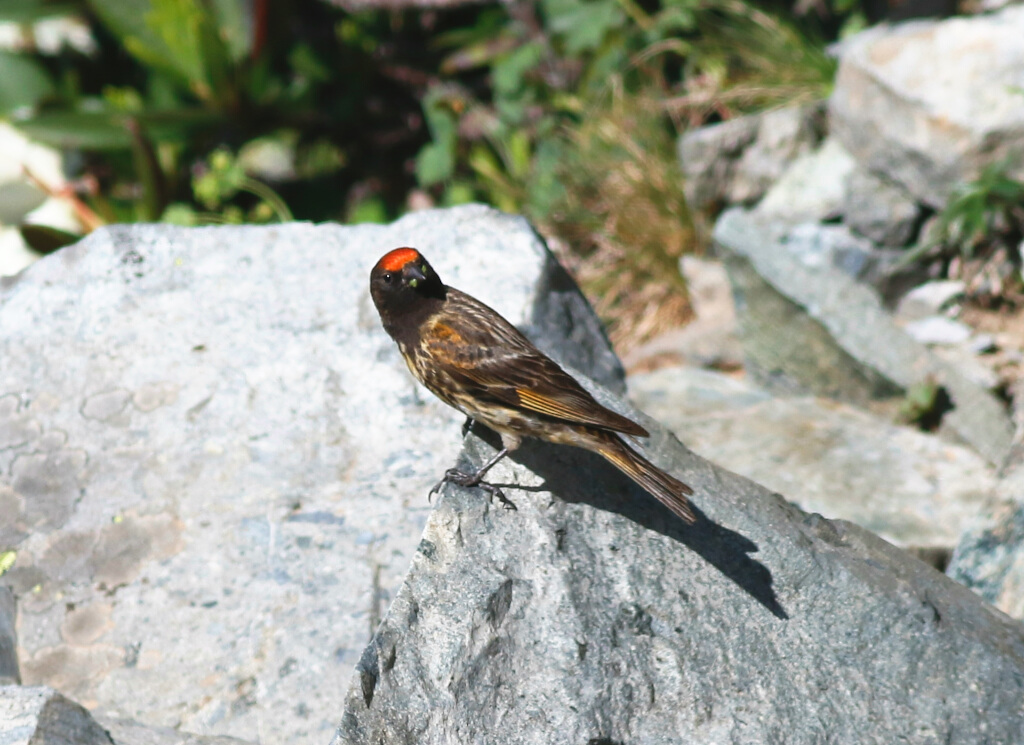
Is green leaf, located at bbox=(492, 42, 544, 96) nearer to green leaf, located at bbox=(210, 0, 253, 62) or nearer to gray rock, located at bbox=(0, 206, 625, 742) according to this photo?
green leaf, located at bbox=(210, 0, 253, 62)

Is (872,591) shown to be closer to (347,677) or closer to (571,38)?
(347,677)

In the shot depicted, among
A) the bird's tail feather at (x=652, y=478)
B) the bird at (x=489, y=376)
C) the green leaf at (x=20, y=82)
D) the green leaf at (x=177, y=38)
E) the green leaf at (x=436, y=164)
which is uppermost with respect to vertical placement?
the bird's tail feather at (x=652, y=478)

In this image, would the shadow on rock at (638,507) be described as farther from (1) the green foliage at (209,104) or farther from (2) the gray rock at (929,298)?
(1) the green foliage at (209,104)

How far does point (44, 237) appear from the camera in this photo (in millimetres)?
6570

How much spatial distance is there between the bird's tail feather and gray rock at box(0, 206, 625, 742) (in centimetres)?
82

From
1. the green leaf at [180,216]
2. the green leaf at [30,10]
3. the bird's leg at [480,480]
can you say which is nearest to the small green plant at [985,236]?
the bird's leg at [480,480]

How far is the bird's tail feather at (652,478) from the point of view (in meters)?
3.17

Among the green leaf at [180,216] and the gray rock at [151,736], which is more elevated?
the gray rock at [151,736]

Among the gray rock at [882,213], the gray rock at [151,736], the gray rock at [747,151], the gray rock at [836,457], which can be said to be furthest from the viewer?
the gray rock at [747,151]

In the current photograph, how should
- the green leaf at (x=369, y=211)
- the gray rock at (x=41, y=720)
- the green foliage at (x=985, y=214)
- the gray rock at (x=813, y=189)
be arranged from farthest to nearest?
the green leaf at (x=369, y=211), the gray rock at (x=813, y=189), the green foliage at (x=985, y=214), the gray rock at (x=41, y=720)

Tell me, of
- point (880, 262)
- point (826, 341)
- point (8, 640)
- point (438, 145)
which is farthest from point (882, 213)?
point (8, 640)

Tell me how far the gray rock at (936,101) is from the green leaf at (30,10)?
563cm

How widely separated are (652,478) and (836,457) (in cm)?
223

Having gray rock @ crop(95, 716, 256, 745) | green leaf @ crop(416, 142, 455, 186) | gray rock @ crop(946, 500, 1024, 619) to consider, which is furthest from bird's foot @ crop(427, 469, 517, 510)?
green leaf @ crop(416, 142, 455, 186)
